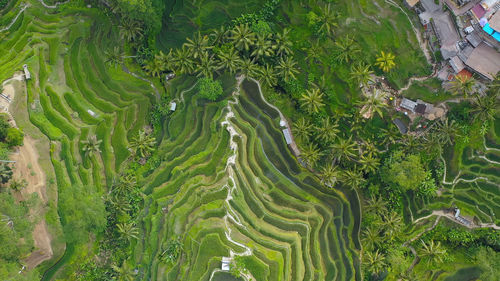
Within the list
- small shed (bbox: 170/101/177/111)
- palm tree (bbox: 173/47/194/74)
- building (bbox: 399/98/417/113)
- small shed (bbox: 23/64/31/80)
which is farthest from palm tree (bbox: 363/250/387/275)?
small shed (bbox: 23/64/31/80)

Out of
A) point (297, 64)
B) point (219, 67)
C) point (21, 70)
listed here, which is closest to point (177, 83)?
point (219, 67)

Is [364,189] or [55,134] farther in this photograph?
[364,189]

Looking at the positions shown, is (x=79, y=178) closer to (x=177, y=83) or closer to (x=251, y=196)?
(x=177, y=83)

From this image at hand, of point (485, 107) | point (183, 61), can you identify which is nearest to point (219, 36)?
point (183, 61)

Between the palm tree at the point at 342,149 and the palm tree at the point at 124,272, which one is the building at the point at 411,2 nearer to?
the palm tree at the point at 342,149

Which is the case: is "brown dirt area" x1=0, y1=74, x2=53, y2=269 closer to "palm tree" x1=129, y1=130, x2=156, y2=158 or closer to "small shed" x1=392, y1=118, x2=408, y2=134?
"palm tree" x1=129, y1=130, x2=156, y2=158

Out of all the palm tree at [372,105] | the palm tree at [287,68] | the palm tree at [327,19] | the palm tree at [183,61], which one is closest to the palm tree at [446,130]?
the palm tree at [372,105]
